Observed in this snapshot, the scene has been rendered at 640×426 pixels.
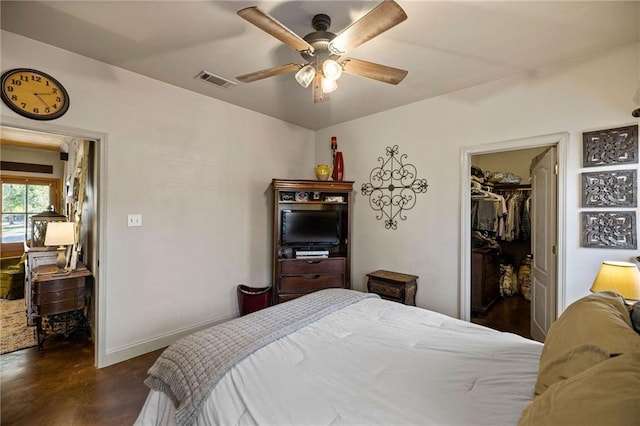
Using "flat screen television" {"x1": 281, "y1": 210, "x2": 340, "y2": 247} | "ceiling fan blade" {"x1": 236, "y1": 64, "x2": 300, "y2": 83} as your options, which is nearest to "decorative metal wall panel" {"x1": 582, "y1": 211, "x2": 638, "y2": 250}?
"flat screen television" {"x1": 281, "y1": 210, "x2": 340, "y2": 247}

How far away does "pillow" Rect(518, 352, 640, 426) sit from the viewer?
56cm

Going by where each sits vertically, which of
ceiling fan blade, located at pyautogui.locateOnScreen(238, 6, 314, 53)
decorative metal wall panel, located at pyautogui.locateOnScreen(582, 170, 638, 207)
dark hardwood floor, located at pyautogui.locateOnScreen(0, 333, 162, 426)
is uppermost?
ceiling fan blade, located at pyautogui.locateOnScreen(238, 6, 314, 53)

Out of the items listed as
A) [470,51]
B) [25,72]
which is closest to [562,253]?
[470,51]

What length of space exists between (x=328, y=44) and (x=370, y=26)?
35cm

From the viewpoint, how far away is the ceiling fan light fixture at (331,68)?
1.70 m

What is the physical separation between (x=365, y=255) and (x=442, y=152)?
59.6 inches

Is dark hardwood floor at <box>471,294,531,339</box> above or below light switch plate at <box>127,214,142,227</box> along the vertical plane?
below

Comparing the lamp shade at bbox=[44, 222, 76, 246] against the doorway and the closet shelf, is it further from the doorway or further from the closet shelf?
the closet shelf

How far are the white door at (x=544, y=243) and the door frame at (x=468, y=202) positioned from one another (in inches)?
3.1

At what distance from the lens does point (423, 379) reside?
111 cm

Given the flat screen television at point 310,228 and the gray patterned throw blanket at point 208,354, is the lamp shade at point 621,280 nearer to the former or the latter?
the gray patterned throw blanket at point 208,354

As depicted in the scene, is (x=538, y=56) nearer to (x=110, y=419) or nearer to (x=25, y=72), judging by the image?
(x=25, y=72)

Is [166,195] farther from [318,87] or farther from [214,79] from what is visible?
[318,87]

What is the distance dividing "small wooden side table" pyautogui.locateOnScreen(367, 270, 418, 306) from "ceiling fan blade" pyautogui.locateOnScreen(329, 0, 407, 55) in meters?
2.21
